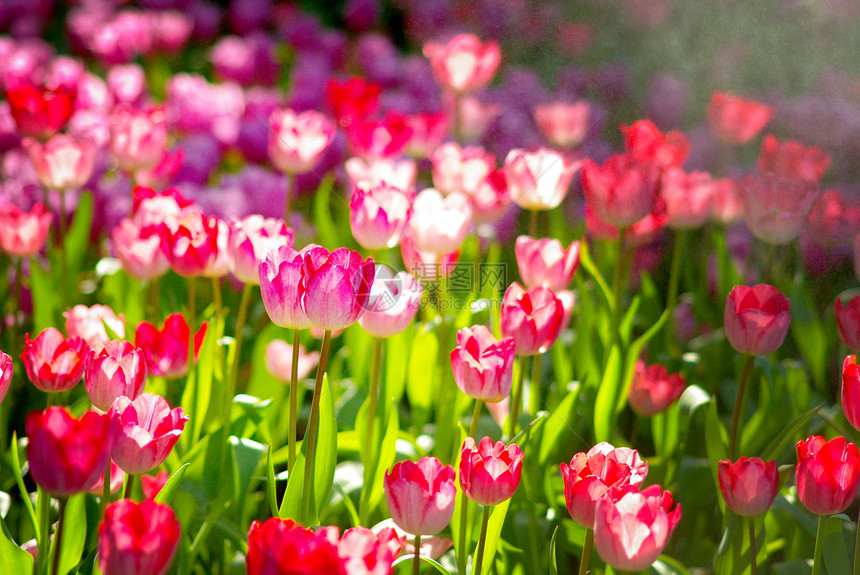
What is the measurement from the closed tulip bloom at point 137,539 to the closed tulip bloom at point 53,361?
22 centimetres

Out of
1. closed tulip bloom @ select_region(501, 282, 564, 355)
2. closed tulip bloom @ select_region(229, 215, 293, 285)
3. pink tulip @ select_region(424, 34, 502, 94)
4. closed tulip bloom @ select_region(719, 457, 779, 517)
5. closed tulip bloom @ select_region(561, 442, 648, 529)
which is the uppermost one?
pink tulip @ select_region(424, 34, 502, 94)

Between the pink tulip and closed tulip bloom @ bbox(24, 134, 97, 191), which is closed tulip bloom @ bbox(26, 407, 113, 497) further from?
the pink tulip

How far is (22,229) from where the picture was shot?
0.97 meters

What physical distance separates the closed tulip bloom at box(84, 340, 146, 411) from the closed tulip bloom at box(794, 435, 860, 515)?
0.52 metres

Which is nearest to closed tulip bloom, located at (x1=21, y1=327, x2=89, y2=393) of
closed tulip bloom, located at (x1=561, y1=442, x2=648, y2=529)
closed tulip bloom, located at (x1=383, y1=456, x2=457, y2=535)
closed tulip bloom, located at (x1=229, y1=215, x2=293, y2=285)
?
closed tulip bloom, located at (x1=229, y1=215, x2=293, y2=285)

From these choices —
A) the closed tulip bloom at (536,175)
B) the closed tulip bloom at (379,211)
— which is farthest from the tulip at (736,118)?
the closed tulip bloom at (379,211)

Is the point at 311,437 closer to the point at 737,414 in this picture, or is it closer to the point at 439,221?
the point at 439,221

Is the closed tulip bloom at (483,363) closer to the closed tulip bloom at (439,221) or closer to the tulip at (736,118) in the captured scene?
the closed tulip bloom at (439,221)

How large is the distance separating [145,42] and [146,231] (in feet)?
5.08

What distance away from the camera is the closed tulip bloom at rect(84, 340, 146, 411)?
0.64 m

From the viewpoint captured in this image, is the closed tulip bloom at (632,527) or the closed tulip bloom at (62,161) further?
the closed tulip bloom at (62,161)

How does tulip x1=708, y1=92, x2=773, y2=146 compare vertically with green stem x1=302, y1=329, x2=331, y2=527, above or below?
above

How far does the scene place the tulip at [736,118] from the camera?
4.51 feet

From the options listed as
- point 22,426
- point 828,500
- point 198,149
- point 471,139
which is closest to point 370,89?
point 471,139
